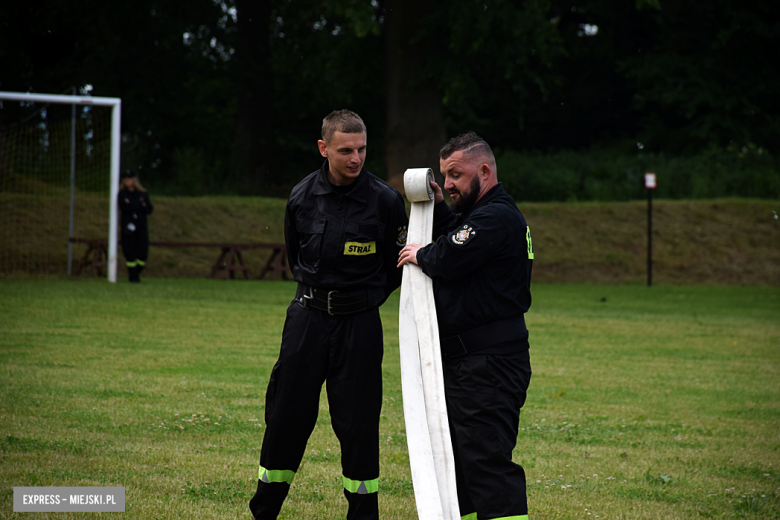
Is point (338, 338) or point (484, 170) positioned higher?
point (484, 170)

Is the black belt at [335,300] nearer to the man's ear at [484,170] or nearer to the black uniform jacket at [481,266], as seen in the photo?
the black uniform jacket at [481,266]

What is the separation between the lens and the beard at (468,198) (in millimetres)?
4039

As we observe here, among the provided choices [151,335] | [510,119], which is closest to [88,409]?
[151,335]

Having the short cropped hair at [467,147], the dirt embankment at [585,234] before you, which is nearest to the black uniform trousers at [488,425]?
the short cropped hair at [467,147]

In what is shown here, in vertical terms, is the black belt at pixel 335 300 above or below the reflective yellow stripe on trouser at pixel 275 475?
above

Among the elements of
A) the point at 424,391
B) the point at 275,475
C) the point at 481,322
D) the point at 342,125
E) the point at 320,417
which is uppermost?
the point at 342,125

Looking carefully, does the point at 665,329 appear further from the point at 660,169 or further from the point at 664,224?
the point at 660,169

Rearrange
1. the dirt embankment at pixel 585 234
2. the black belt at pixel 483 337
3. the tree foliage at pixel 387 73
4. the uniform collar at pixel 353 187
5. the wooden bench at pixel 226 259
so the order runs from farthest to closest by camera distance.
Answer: the tree foliage at pixel 387 73 → the dirt embankment at pixel 585 234 → the wooden bench at pixel 226 259 → the uniform collar at pixel 353 187 → the black belt at pixel 483 337

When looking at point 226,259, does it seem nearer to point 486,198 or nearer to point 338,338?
point 338,338

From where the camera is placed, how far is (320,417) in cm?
706

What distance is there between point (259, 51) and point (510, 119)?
11857mm

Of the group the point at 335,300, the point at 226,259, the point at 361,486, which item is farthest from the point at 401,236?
the point at 226,259

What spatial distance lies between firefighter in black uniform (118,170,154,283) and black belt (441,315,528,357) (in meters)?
14.2

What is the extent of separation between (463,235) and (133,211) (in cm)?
1433
